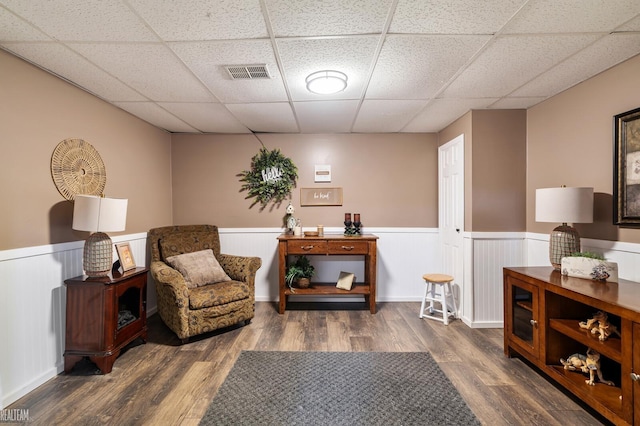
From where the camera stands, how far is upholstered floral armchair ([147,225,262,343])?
8.79ft

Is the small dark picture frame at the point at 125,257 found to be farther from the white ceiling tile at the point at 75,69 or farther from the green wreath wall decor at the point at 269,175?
the green wreath wall decor at the point at 269,175

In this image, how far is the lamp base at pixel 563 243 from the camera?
2.29 m

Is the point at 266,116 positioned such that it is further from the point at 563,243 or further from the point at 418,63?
the point at 563,243

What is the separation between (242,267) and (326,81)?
209cm

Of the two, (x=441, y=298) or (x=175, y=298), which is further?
(x=441, y=298)

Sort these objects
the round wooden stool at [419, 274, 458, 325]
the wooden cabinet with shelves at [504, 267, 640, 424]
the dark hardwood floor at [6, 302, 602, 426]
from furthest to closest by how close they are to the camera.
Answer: the round wooden stool at [419, 274, 458, 325] < the dark hardwood floor at [6, 302, 602, 426] < the wooden cabinet with shelves at [504, 267, 640, 424]

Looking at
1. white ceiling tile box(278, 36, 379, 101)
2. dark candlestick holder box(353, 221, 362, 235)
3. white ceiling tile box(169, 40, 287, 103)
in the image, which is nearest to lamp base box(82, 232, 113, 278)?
white ceiling tile box(169, 40, 287, 103)

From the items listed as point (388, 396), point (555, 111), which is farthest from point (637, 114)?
point (388, 396)

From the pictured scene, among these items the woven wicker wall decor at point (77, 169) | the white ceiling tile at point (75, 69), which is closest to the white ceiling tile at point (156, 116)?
the white ceiling tile at point (75, 69)

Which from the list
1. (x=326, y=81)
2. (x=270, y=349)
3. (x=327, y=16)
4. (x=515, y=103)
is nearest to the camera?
(x=327, y=16)

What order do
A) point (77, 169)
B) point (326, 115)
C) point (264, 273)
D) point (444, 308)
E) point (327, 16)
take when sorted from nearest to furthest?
1. point (327, 16)
2. point (77, 169)
3. point (444, 308)
4. point (326, 115)
5. point (264, 273)

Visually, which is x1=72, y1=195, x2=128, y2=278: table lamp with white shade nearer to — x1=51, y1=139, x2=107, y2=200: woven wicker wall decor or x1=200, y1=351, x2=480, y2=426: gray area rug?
x1=51, y1=139, x2=107, y2=200: woven wicker wall decor

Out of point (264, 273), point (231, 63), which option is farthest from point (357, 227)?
point (231, 63)

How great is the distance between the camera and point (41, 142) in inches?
84.4
